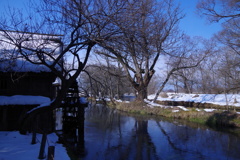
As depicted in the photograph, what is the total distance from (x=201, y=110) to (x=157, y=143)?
9.43 m

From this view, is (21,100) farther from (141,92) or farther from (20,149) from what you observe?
(141,92)

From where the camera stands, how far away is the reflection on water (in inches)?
376

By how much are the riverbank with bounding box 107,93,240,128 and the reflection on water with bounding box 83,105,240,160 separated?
2.30 meters

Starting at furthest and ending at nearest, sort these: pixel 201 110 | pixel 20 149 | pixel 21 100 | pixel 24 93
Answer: pixel 201 110
pixel 24 93
pixel 21 100
pixel 20 149

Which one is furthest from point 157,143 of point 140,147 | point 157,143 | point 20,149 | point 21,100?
point 21,100

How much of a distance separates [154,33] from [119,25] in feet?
4.80

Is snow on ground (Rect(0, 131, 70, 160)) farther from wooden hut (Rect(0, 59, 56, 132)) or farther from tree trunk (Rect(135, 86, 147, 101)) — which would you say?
tree trunk (Rect(135, 86, 147, 101))

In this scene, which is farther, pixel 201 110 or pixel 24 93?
pixel 201 110

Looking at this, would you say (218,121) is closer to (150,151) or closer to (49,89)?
(150,151)

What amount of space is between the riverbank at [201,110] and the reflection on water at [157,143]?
7.55 feet

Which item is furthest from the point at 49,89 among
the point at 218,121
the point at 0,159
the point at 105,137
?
the point at 218,121

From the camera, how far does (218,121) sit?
16.7 meters

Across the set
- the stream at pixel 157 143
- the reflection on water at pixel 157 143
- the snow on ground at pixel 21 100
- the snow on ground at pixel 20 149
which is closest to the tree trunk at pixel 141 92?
the stream at pixel 157 143

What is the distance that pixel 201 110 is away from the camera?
768 inches
